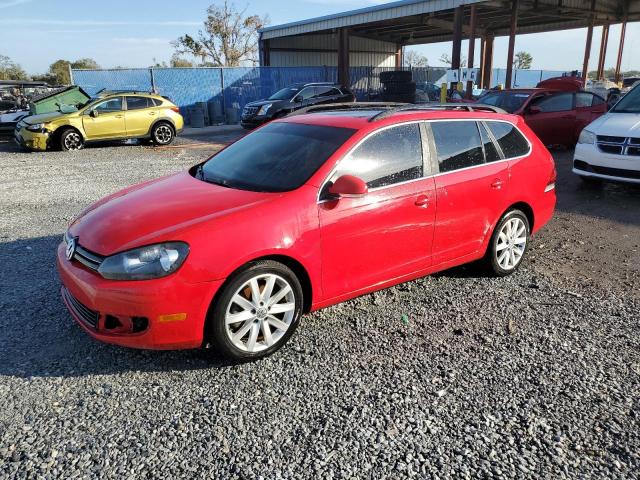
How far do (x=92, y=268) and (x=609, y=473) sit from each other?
3.08 m

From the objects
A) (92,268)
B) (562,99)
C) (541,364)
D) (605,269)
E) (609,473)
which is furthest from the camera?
(562,99)

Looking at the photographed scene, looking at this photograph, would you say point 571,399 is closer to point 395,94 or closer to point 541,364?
point 541,364

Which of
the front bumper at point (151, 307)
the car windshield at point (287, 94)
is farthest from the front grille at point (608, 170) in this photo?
the car windshield at point (287, 94)

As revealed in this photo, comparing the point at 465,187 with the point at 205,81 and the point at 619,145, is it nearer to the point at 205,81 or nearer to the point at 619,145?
the point at 619,145

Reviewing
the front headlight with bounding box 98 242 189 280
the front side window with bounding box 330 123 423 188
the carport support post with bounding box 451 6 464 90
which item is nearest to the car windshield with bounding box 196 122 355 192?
the front side window with bounding box 330 123 423 188

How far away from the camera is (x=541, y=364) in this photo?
3381 millimetres

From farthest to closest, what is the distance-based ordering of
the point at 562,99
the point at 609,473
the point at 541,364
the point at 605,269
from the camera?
the point at 562,99 → the point at 605,269 → the point at 541,364 → the point at 609,473

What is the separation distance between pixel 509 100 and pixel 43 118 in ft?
39.6

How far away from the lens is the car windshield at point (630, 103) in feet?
27.5

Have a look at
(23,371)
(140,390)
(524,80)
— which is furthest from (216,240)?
(524,80)

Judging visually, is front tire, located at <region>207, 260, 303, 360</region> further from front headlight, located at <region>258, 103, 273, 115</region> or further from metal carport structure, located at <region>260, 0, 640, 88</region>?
metal carport structure, located at <region>260, 0, 640, 88</region>

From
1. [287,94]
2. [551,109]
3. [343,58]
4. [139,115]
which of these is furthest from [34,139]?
[343,58]

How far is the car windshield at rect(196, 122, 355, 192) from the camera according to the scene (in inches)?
145

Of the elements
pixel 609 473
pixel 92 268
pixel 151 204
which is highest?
pixel 151 204
